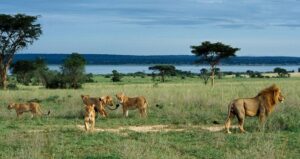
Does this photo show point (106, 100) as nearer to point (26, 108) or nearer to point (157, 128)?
point (26, 108)

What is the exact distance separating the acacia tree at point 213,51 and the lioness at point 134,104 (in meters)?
30.2

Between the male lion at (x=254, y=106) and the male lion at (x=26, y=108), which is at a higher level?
the male lion at (x=254, y=106)

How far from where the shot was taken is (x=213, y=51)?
1874 inches

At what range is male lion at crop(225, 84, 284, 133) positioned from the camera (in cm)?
1312

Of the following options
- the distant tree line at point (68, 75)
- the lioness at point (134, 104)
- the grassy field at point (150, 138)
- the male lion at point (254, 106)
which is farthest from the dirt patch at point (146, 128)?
the distant tree line at point (68, 75)

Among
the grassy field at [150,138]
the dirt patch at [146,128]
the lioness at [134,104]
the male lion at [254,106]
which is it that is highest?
the male lion at [254,106]

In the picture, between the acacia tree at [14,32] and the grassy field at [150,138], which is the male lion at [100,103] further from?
the acacia tree at [14,32]

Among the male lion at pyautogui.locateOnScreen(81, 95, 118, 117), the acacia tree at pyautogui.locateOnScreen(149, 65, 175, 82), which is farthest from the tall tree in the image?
the male lion at pyautogui.locateOnScreen(81, 95, 118, 117)

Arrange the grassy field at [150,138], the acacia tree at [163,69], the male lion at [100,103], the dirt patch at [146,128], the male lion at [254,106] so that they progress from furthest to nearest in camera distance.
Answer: the acacia tree at [163,69]
the male lion at [100,103]
the dirt patch at [146,128]
the male lion at [254,106]
the grassy field at [150,138]

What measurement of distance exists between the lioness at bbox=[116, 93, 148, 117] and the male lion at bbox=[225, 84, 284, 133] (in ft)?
13.7

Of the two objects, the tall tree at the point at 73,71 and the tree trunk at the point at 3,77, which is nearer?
the tree trunk at the point at 3,77

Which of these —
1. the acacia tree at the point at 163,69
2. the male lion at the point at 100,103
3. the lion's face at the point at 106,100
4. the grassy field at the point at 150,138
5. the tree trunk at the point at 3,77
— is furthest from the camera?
the acacia tree at the point at 163,69

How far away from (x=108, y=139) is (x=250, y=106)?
3.56 m

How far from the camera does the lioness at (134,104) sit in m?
16.9
